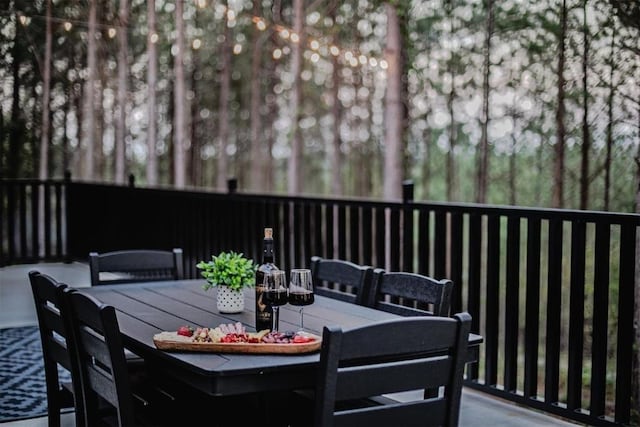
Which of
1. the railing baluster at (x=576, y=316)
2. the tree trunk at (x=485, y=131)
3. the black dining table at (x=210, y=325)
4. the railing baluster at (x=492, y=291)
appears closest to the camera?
the black dining table at (x=210, y=325)

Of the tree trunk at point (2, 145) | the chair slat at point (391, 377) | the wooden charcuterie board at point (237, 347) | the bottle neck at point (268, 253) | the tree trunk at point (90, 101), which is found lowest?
the chair slat at point (391, 377)

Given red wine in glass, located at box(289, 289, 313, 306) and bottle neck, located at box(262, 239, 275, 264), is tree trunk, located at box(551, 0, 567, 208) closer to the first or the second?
bottle neck, located at box(262, 239, 275, 264)

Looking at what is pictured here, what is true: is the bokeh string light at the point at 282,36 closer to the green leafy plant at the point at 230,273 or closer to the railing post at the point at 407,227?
the railing post at the point at 407,227

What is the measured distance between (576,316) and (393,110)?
23.4 ft

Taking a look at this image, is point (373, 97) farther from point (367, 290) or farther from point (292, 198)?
point (367, 290)

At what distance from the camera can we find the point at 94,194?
29.6 feet

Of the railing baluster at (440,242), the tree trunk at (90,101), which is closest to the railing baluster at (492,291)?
the railing baluster at (440,242)

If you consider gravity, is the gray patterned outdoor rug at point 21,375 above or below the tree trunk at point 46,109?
below

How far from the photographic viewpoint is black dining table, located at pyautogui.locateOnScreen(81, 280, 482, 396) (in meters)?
2.19

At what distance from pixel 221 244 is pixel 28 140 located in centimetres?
602

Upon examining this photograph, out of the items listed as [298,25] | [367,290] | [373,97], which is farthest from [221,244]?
[373,97]

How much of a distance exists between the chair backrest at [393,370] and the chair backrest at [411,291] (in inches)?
27.2

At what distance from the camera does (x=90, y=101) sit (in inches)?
532

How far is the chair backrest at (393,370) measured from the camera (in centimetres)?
207
